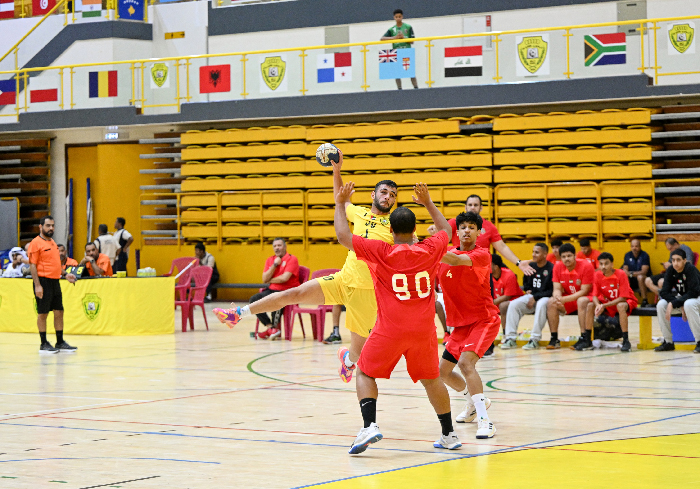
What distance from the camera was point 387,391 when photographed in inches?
357

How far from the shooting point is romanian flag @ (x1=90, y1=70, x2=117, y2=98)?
70.5ft

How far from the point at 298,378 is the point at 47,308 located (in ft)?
15.5

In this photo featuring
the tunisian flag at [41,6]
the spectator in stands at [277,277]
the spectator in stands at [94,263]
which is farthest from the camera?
the tunisian flag at [41,6]

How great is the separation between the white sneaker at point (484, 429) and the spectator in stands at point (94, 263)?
10924 millimetres

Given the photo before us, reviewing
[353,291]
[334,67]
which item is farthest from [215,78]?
[353,291]

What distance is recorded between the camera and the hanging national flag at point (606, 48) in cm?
1750

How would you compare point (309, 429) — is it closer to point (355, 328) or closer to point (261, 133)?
point (355, 328)

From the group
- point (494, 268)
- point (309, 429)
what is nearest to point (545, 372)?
point (494, 268)

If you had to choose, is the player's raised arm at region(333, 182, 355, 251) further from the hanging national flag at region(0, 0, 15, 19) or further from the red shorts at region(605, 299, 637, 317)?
the hanging national flag at region(0, 0, 15, 19)

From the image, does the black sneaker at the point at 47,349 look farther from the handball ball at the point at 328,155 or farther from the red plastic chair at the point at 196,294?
the handball ball at the point at 328,155

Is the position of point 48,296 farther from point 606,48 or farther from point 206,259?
point 606,48

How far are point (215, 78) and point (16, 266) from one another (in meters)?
6.17

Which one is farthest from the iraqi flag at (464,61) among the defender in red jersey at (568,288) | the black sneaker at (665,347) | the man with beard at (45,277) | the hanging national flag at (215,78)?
the man with beard at (45,277)

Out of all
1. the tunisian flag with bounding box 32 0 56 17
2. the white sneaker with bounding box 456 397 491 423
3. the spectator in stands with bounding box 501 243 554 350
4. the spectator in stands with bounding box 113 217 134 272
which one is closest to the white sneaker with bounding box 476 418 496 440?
the white sneaker with bounding box 456 397 491 423
